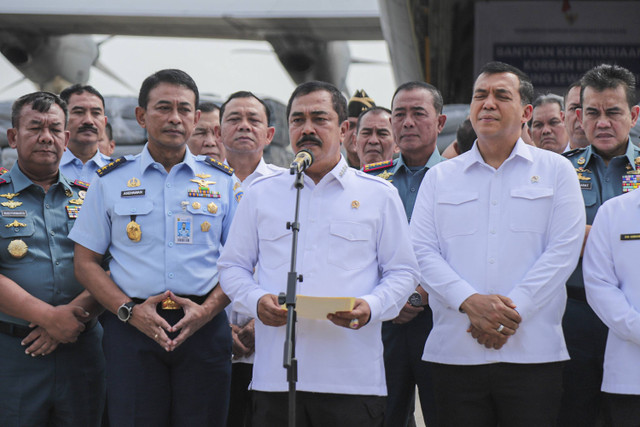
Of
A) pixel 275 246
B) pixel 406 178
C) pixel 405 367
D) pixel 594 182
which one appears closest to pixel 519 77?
pixel 594 182

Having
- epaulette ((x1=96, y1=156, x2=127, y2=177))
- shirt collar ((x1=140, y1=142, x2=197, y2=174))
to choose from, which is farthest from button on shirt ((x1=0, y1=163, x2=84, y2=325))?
shirt collar ((x1=140, y1=142, x2=197, y2=174))

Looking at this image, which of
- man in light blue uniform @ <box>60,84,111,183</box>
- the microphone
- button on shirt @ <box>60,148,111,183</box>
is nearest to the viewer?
the microphone

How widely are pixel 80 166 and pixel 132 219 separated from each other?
1.87 m

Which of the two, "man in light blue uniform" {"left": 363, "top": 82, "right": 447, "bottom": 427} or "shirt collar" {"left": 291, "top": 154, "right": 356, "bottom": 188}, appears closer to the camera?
"shirt collar" {"left": 291, "top": 154, "right": 356, "bottom": 188}

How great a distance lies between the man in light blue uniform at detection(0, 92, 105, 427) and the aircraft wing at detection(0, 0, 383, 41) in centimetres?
1950

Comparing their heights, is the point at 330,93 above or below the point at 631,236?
above

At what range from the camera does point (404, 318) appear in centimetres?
344

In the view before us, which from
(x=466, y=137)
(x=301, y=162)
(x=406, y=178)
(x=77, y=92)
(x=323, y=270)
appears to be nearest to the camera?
(x=301, y=162)

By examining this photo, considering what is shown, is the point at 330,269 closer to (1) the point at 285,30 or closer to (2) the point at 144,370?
(2) the point at 144,370

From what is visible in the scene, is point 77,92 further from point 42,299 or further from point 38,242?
point 42,299

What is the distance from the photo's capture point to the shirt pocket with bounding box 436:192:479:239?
300 cm

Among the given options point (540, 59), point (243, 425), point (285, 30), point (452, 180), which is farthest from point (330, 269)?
point (285, 30)

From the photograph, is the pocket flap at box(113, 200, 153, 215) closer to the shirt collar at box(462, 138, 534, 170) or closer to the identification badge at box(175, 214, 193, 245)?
the identification badge at box(175, 214, 193, 245)

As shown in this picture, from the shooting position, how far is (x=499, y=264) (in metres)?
2.91
